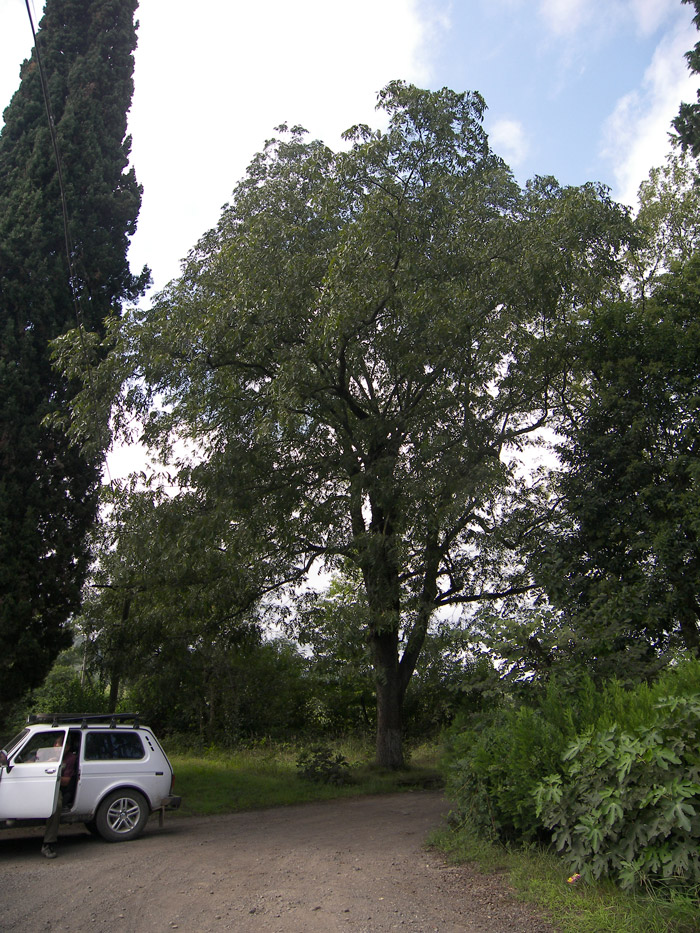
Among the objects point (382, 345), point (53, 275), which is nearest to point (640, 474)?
point (382, 345)

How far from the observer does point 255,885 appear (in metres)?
6.94

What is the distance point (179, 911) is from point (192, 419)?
8408 millimetres

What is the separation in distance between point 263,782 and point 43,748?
6946 millimetres

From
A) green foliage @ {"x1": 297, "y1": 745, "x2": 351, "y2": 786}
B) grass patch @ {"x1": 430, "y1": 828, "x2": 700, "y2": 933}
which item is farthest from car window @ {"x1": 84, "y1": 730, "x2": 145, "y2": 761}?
green foliage @ {"x1": 297, "y1": 745, "x2": 351, "y2": 786}

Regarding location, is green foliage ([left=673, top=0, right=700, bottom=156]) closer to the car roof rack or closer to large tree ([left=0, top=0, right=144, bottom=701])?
large tree ([left=0, top=0, right=144, bottom=701])

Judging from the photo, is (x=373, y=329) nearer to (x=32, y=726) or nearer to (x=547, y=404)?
(x=547, y=404)

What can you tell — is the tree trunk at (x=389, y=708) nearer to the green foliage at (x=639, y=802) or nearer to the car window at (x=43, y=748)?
the car window at (x=43, y=748)

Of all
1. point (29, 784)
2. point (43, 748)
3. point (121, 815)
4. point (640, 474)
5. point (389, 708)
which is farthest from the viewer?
point (389, 708)

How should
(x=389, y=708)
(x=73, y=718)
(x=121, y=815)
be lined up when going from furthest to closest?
(x=389, y=708) < (x=73, y=718) < (x=121, y=815)

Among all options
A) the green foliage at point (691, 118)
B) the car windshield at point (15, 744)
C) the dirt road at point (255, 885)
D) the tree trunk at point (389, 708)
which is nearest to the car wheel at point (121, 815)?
the dirt road at point (255, 885)

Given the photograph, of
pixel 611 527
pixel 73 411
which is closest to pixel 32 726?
Answer: pixel 73 411

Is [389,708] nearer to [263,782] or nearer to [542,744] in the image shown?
[263,782]

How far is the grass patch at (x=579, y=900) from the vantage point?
4777 mm

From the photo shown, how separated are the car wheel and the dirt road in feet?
0.79
